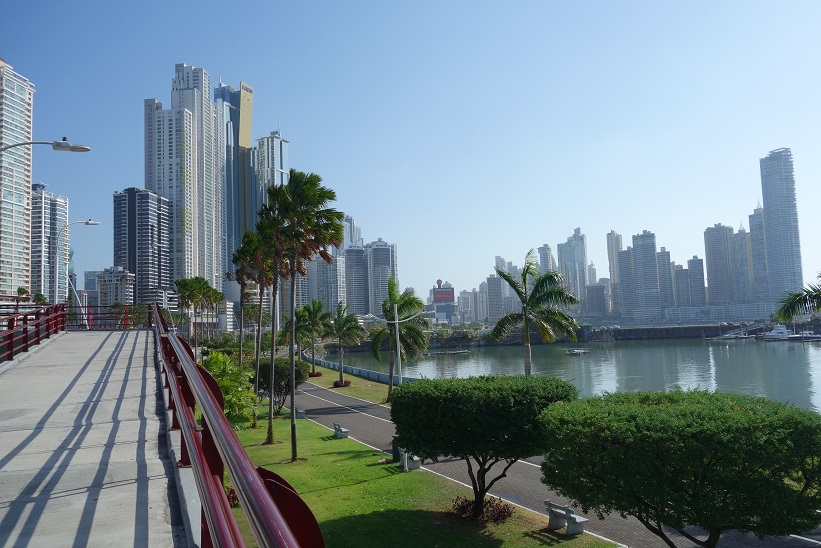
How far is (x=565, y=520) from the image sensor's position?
595 inches

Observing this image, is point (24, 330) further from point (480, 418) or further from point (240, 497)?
point (240, 497)

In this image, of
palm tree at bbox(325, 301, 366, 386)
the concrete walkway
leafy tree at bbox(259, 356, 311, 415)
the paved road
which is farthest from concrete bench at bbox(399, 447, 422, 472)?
palm tree at bbox(325, 301, 366, 386)

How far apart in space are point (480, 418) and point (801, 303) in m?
11.7

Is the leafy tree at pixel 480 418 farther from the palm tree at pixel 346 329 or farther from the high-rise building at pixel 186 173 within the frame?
the high-rise building at pixel 186 173

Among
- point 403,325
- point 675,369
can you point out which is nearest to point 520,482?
point 403,325

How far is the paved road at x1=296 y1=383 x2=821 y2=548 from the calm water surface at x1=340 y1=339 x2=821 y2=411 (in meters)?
20.8

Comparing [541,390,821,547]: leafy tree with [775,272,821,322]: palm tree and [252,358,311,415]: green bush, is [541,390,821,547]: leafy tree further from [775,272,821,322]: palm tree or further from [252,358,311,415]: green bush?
[252,358,311,415]: green bush

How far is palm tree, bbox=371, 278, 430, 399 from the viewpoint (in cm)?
4081

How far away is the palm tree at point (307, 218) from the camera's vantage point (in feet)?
78.9

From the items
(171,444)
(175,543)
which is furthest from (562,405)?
(175,543)

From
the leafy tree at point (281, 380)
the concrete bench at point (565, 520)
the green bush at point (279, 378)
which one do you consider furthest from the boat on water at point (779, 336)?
the concrete bench at point (565, 520)

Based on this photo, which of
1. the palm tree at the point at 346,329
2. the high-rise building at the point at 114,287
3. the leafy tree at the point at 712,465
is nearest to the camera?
the leafy tree at the point at 712,465

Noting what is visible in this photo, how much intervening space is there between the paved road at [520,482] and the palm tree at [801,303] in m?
6.71

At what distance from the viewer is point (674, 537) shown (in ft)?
48.5
